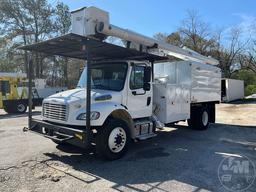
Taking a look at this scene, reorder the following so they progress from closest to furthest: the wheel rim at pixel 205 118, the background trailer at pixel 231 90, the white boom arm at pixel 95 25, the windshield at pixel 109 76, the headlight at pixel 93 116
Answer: the headlight at pixel 93 116, the white boom arm at pixel 95 25, the windshield at pixel 109 76, the wheel rim at pixel 205 118, the background trailer at pixel 231 90

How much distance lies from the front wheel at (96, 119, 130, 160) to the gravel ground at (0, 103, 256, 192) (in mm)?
218

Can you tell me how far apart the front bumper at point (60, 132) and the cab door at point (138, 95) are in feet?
5.85

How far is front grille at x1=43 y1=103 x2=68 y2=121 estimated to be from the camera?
7246 mm

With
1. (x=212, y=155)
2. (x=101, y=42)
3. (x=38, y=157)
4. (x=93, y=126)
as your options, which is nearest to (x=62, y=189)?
(x=93, y=126)

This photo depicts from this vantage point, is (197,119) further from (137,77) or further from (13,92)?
(13,92)

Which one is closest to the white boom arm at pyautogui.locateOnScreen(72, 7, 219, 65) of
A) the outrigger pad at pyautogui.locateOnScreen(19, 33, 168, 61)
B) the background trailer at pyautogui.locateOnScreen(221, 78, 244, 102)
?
the outrigger pad at pyautogui.locateOnScreen(19, 33, 168, 61)

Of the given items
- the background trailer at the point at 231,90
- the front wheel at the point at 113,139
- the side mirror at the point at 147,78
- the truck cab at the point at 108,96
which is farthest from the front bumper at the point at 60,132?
the background trailer at the point at 231,90

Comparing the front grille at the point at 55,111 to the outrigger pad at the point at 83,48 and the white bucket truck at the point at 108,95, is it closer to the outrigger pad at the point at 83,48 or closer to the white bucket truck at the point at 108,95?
the white bucket truck at the point at 108,95

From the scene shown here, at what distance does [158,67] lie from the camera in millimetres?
11695

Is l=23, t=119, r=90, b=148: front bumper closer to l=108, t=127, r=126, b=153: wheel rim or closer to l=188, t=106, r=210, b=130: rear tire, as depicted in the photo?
l=108, t=127, r=126, b=153: wheel rim

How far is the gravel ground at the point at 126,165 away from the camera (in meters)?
5.69

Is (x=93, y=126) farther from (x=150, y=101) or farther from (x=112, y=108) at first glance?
(x=150, y=101)

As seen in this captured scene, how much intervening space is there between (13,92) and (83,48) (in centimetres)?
1436

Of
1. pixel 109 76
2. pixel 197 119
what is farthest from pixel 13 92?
pixel 109 76
